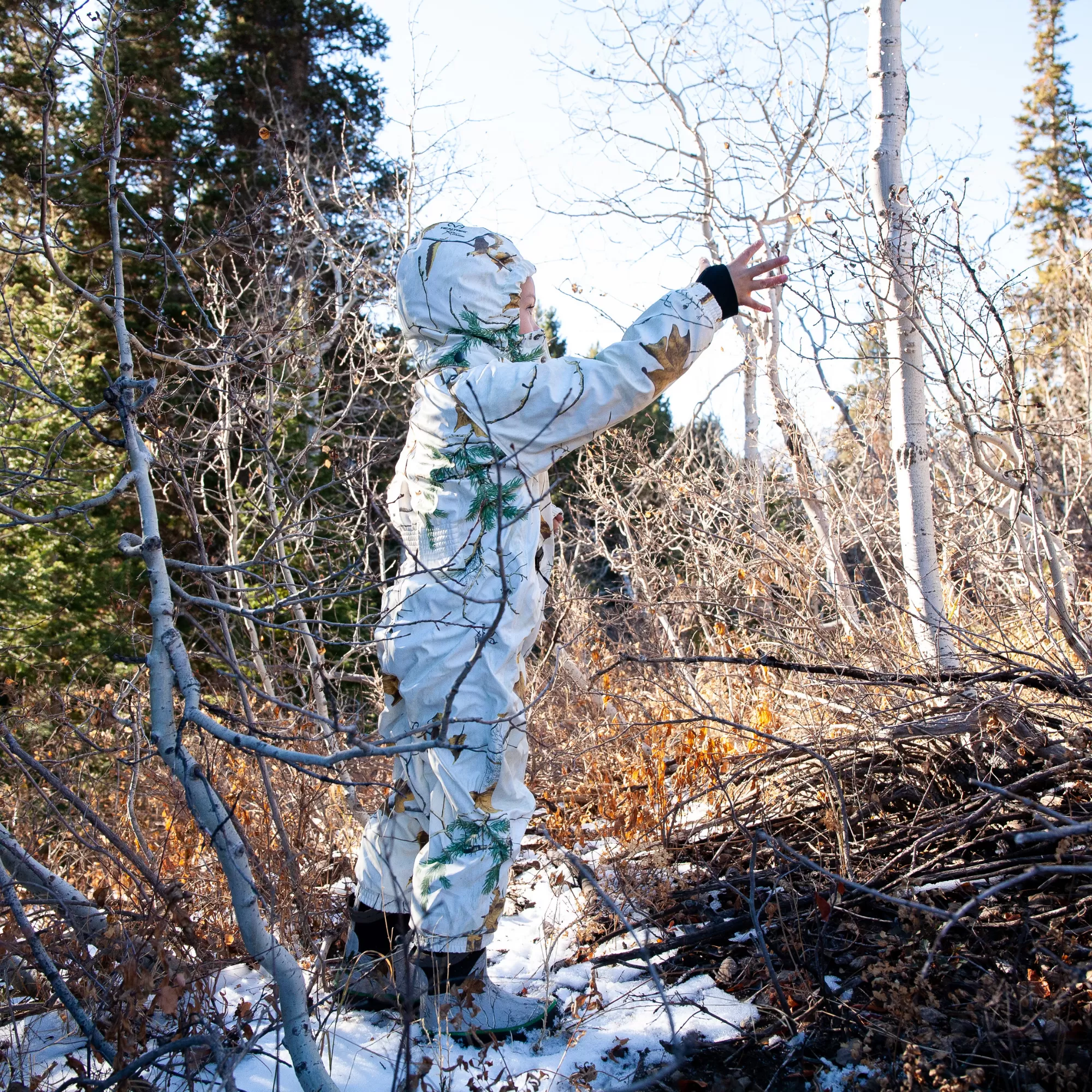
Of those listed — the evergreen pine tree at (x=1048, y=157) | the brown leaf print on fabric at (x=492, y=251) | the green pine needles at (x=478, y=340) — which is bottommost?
the green pine needles at (x=478, y=340)

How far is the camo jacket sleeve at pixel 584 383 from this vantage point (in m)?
2.20

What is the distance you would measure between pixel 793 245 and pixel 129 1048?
12.5ft

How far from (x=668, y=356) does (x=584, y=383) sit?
0.73ft

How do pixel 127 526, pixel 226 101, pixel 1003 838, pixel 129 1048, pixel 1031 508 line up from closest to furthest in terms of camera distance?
pixel 129 1048, pixel 1003 838, pixel 1031 508, pixel 127 526, pixel 226 101

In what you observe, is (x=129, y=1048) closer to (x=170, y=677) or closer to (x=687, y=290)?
(x=170, y=677)

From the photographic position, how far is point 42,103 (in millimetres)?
2012

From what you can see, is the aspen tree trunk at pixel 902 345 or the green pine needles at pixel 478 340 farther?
the aspen tree trunk at pixel 902 345

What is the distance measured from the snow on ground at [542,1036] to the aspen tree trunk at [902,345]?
1.56m

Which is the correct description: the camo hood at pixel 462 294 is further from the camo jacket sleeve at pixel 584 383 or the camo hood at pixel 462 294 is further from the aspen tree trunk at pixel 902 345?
the aspen tree trunk at pixel 902 345

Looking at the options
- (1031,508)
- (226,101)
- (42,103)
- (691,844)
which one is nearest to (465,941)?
(691,844)

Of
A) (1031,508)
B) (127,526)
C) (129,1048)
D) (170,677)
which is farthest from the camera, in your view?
(127,526)

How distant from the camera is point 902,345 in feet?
10.8

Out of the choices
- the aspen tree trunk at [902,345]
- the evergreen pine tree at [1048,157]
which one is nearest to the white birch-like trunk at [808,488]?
the aspen tree trunk at [902,345]

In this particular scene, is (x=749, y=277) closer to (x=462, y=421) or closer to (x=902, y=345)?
(x=462, y=421)
